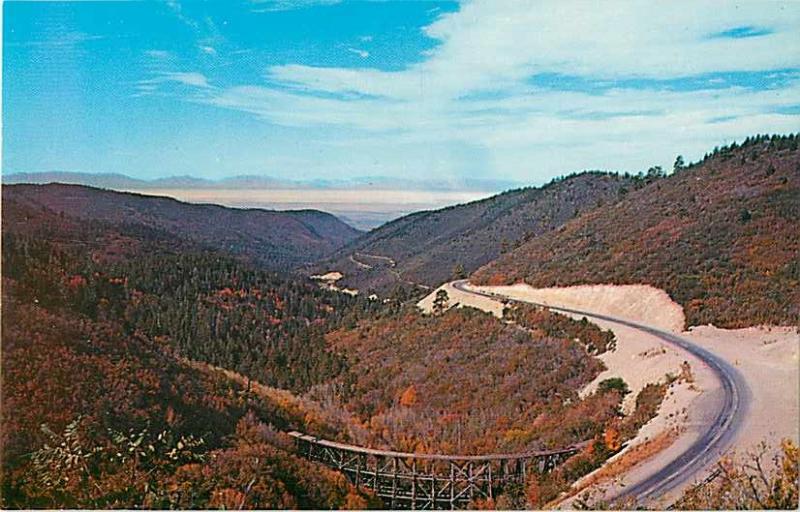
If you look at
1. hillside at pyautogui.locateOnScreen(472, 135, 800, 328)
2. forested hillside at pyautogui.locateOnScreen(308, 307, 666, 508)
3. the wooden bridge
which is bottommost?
the wooden bridge

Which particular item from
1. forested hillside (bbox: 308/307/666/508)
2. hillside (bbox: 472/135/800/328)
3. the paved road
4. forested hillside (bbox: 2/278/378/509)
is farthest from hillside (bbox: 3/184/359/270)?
the paved road

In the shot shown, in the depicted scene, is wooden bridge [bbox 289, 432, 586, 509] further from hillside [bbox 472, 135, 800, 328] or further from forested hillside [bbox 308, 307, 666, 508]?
hillside [bbox 472, 135, 800, 328]

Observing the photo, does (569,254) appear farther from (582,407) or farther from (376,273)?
(376,273)

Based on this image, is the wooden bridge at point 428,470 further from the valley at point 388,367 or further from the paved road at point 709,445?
the paved road at point 709,445

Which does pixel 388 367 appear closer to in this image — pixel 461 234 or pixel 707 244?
pixel 707 244

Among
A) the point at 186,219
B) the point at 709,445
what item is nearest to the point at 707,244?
the point at 709,445

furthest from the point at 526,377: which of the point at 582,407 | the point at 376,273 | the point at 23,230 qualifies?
the point at 376,273

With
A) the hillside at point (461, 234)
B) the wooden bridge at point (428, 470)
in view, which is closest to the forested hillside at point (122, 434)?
the wooden bridge at point (428, 470)

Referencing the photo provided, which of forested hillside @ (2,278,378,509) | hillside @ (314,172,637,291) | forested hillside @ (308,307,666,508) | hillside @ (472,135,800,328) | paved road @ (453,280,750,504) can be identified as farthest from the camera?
hillside @ (314,172,637,291)
